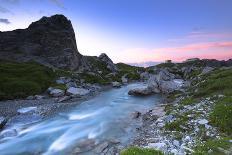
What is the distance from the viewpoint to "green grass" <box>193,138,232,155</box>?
17.8 meters

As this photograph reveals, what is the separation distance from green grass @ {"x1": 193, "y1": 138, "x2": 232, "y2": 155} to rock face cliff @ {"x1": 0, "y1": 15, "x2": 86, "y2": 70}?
307 ft

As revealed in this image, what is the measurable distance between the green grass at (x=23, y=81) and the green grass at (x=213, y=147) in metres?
44.9

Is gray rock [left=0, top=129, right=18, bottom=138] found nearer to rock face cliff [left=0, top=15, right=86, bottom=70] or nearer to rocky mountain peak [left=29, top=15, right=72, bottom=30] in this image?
rock face cliff [left=0, top=15, right=86, bottom=70]

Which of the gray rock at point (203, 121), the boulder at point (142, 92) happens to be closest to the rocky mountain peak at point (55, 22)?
the boulder at point (142, 92)

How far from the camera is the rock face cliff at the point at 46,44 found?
111875 millimetres

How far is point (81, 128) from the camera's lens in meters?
34.2

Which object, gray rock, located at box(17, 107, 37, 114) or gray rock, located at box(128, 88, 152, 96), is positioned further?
gray rock, located at box(128, 88, 152, 96)

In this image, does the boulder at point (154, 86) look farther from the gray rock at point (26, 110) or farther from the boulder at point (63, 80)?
the gray rock at point (26, 110)

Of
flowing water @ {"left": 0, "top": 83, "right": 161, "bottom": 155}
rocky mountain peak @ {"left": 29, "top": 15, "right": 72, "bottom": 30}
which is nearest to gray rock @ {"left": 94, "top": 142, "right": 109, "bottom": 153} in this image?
flowing water @ {"left": 0, "top": 83, "right": 161, "bottom": 155}

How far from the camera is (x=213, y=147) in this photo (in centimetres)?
1842

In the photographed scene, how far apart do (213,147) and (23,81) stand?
187ft

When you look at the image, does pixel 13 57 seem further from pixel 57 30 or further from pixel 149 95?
pixel 149 95

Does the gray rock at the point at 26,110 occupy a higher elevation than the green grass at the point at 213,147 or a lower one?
lower

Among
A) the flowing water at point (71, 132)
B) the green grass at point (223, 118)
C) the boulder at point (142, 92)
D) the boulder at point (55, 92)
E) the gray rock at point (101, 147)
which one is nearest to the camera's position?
the green grass at point (223, 118)
